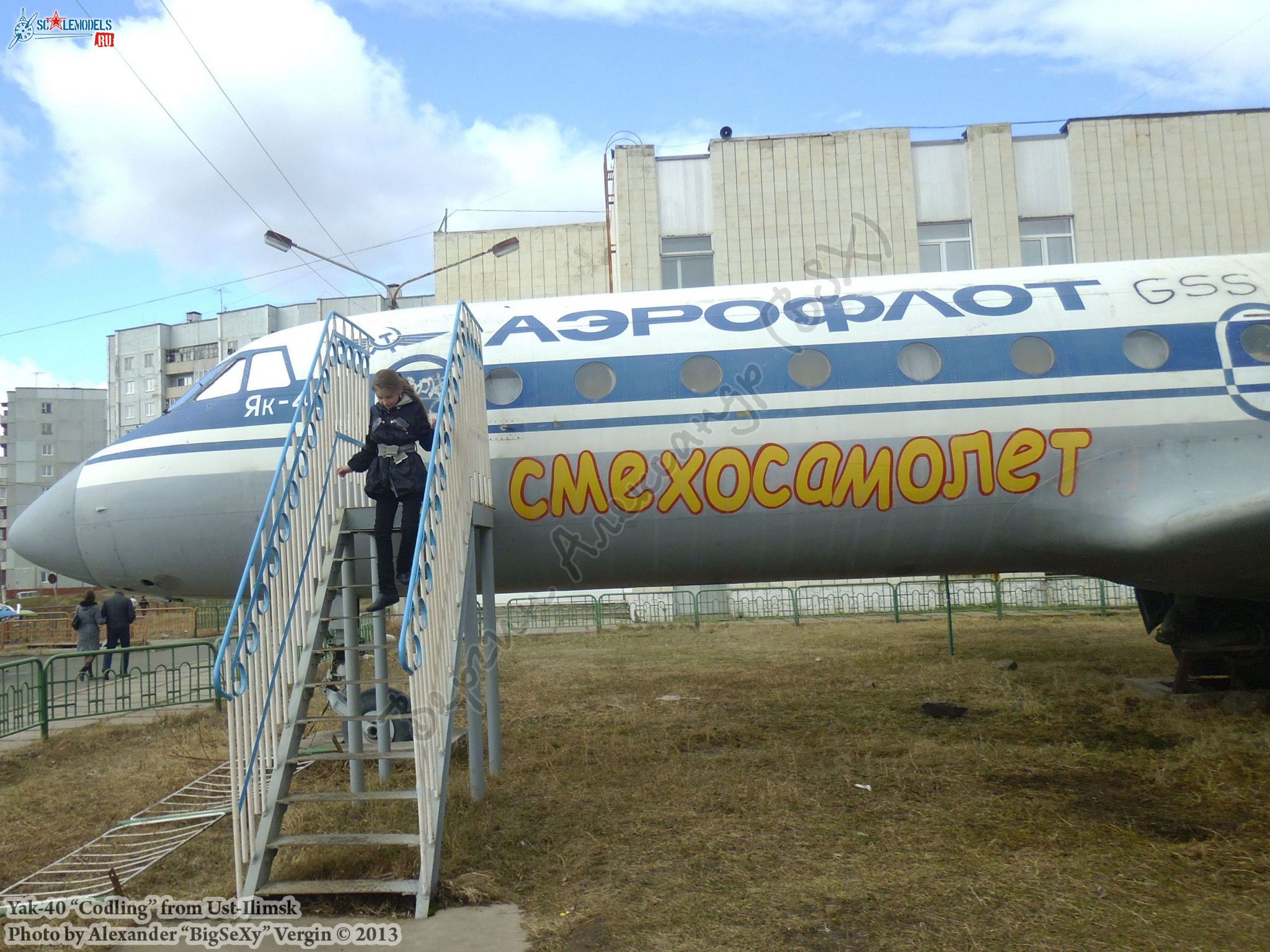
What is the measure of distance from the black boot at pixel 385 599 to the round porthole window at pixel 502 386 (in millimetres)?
2288

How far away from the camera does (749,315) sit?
8.42 m

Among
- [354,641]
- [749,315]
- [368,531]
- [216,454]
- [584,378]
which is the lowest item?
[354,641]

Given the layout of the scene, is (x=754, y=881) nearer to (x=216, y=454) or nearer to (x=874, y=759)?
(x=874, y=759)

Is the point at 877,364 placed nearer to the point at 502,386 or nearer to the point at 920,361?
the point at 920,361

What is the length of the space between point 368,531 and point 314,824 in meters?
2.23

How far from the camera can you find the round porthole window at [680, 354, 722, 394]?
26.5ft

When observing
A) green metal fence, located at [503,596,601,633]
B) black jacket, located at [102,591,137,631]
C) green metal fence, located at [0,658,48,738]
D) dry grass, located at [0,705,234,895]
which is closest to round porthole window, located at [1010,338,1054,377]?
dry grass, located at [0,705,234,895]

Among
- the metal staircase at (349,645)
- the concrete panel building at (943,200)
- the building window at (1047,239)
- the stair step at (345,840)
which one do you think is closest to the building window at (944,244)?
the concrete panel building at (943,200)

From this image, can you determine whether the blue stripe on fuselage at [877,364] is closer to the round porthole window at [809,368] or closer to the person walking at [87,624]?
the round porthole window at [809,368]

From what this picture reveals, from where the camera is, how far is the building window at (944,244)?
24.6 metres

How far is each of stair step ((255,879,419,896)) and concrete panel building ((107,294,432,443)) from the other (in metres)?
75.2

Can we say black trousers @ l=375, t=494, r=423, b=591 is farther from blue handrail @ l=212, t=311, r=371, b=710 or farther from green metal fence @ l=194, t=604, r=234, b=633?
green metal fence @ l=194, t=604, r=234, b=633

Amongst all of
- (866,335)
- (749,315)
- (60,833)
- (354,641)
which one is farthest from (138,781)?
(866,335)

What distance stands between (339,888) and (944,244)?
922 inches
